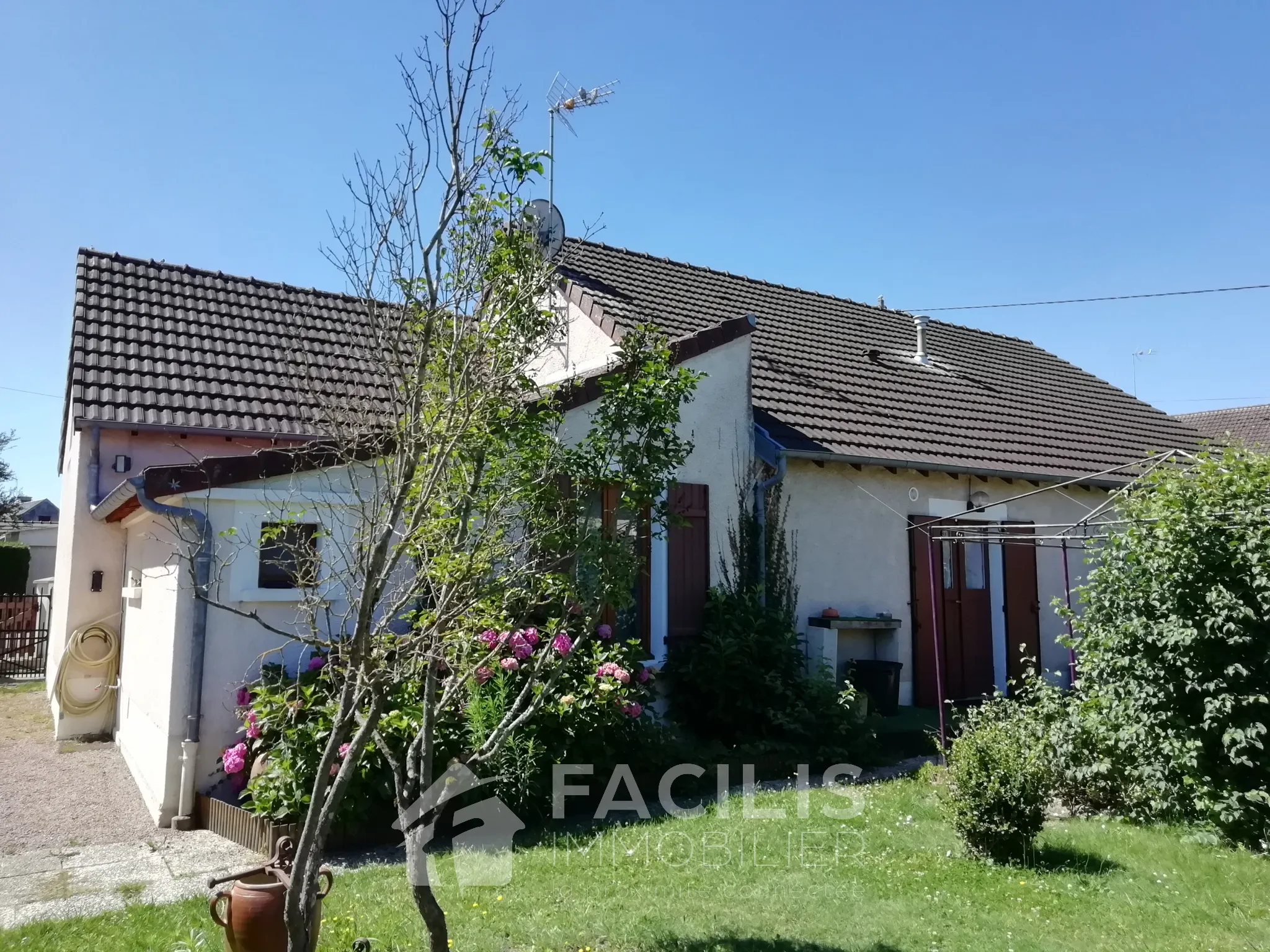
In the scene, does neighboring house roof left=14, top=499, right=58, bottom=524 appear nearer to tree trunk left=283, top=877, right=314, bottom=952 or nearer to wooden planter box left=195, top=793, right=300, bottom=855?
wooden planter box left=195, top=793, right=300, bottom=855

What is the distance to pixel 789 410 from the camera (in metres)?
10.9

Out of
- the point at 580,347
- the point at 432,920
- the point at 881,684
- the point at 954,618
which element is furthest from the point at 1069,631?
the point at 432,920

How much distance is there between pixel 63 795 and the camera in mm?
7875

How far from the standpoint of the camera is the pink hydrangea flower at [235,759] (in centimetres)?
657

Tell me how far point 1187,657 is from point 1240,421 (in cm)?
2920

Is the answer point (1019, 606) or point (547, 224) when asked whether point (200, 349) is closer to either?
point (547, 224)

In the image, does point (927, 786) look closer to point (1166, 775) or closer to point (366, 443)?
point (1166, 775)

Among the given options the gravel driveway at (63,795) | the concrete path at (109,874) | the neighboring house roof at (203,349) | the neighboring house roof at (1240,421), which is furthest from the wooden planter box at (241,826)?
the neighboring house roof at (1240,421)

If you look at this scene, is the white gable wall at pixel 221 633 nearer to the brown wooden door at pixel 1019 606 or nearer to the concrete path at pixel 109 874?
the concrete path at pixel 109 874

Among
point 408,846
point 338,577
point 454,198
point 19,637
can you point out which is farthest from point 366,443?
point 19,637

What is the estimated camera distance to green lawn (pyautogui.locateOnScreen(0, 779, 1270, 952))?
4.62 metres

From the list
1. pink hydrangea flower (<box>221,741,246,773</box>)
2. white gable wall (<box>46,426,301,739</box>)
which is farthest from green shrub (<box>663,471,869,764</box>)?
white gable wall (<box>46,426,301,739</box>)

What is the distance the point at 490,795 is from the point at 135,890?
88.6 inches

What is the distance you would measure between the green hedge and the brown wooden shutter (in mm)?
19642
